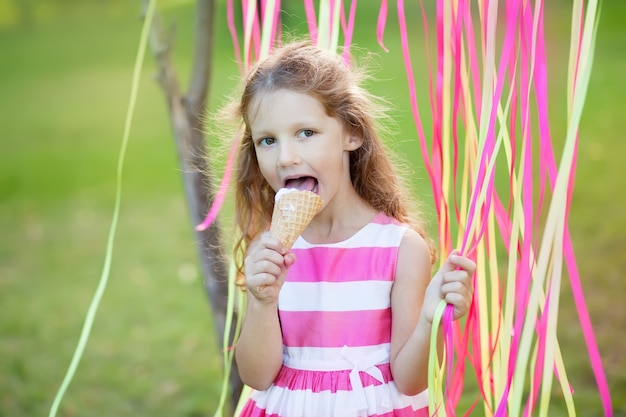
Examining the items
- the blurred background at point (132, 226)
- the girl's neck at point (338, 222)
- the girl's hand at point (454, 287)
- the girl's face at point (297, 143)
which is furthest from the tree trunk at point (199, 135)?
the girl's hand at point (454, 287)

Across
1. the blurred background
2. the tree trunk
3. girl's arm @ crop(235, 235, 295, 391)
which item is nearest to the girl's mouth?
girl's arm @ crop(235, 235, 295, 391)

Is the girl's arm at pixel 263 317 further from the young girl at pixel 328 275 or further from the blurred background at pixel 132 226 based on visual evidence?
the blurred background at pixel 132 226

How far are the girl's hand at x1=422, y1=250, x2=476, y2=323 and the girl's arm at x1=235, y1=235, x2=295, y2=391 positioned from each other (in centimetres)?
27

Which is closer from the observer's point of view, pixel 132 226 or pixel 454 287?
pixel 454 287

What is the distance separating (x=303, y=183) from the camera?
5.75 ft

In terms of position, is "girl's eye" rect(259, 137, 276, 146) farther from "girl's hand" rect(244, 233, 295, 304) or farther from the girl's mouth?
"girl's hand" rect(244, 233, 295, 304)

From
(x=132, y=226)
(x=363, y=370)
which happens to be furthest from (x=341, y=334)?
(x=132, y=226)

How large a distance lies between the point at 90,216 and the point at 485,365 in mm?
4705

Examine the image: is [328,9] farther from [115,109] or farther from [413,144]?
[115,109]

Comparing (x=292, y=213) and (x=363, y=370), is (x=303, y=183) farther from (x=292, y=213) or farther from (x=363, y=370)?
(x=363, y=370)

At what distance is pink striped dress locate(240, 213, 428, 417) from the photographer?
69.4 inches

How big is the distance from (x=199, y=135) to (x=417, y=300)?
1.13 meters

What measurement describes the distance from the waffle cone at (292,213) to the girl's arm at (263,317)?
0.03m

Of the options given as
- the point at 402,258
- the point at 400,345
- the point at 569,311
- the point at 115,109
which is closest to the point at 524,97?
the point at 402,258
